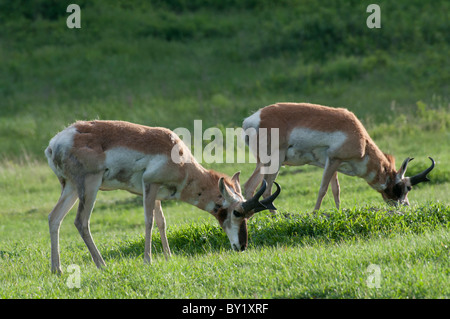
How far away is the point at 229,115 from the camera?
25562 millimetres

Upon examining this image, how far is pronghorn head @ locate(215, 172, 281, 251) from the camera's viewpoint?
30.8 feet

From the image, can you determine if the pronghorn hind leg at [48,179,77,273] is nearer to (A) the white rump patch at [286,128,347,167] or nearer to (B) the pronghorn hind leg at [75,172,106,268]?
(B) the pronghorn hind leg at [75,172,106,268]

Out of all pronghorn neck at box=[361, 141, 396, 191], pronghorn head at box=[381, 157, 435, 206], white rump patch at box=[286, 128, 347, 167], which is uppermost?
white rump patch at box=[286, 128, 347, 167]

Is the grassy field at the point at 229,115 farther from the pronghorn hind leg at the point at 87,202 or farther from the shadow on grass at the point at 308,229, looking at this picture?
the pronghorn hind leg at the point at 87,202

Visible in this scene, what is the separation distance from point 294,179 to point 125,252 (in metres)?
7.57

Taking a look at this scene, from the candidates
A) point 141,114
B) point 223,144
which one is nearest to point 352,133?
point 223,144

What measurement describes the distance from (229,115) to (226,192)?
16.1 meters

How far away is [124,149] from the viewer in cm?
920

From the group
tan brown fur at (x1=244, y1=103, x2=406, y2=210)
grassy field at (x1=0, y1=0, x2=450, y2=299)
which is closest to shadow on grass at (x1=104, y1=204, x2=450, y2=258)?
grassy field at (x1=0, y1=0, x2=450, y2=299)

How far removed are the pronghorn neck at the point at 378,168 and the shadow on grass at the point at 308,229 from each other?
1.93 meters

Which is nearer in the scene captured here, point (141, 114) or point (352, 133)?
point (352, 133)

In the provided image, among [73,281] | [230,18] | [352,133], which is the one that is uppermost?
[230,18]
